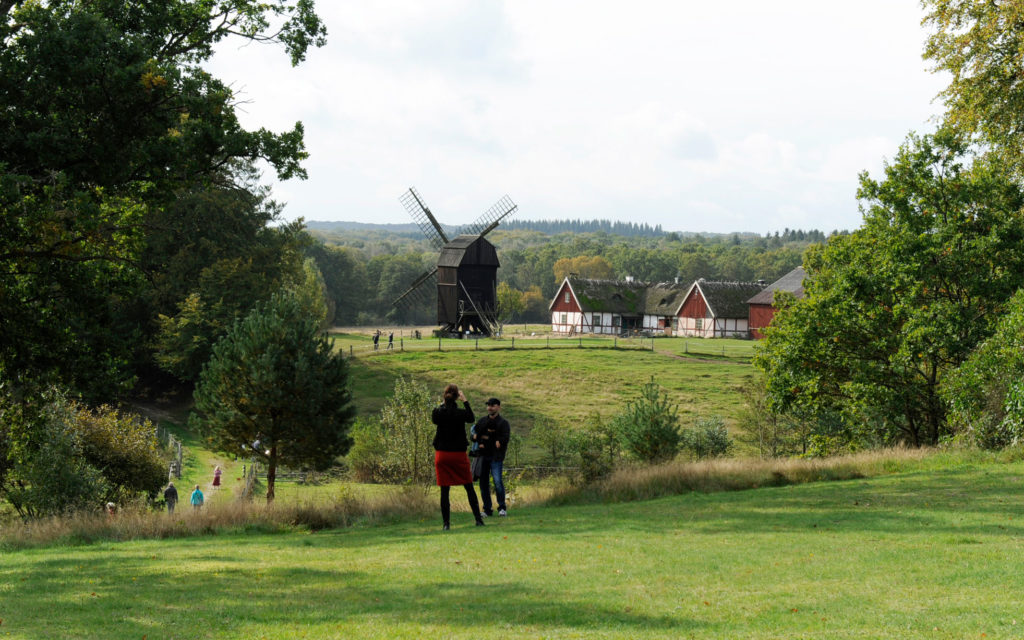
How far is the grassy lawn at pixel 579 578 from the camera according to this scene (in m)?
7.62

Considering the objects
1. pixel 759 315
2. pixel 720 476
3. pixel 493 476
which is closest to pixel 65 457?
pixel 493 476

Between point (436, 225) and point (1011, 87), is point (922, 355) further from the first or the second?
point (436, 225)

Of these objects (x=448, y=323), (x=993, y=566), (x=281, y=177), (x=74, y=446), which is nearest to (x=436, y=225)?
(x=448, y=323)

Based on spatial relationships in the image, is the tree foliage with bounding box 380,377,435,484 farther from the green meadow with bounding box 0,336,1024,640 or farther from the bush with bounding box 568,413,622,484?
the green meadow with bounding box 0,336,1024,640

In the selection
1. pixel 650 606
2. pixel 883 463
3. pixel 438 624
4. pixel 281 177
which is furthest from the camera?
pixel 883 463

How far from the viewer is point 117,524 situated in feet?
51.4

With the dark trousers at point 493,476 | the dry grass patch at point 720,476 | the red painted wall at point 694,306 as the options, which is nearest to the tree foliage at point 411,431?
the dry grass patch at point 720,476

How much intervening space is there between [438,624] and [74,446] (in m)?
22.4

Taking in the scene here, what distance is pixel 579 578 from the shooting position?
32.1ft

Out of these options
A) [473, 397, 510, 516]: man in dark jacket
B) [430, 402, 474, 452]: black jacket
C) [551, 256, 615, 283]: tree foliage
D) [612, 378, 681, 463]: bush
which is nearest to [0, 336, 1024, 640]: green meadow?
[473, 397, 510, 516]: man in dark jacket

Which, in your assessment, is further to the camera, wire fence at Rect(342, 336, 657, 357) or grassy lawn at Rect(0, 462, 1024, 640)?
wire fence at Rect(342, 336, 657, 357)

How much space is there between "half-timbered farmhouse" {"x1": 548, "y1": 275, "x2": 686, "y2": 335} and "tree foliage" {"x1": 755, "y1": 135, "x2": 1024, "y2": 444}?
2800 inches

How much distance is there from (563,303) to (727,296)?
1953cm

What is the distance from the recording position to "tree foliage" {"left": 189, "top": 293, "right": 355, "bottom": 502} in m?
31.5
